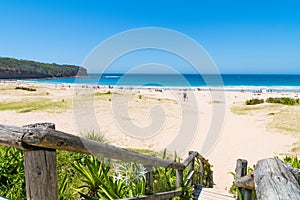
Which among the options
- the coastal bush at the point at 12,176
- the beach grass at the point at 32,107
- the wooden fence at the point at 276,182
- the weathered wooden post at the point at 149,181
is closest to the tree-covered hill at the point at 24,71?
the beach grass at the point at 32,107

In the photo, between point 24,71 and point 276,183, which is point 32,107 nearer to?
point 276,183

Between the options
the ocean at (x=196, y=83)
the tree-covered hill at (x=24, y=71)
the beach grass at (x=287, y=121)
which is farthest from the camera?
the tree-covered hill at (x=24, y=71)

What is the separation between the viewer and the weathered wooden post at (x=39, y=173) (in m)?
1.27

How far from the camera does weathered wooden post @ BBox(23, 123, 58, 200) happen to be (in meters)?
1.27

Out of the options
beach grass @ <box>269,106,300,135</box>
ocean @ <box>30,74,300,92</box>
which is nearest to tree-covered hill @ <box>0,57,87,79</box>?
ocean @ <box>30,74,300,92</box>

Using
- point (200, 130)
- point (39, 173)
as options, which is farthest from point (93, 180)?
point (200, 130)

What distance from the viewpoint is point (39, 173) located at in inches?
50.3

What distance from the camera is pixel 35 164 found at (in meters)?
1.27

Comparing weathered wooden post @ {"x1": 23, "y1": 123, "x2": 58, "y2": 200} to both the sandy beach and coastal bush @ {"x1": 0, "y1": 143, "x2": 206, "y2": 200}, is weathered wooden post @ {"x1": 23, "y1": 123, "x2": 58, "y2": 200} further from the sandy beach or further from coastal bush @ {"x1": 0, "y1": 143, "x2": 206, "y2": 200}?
the sandy beach

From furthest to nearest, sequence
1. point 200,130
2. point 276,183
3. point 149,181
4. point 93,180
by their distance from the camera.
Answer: point 200,130 → point 93,180 → point 149,181 → point 276,183

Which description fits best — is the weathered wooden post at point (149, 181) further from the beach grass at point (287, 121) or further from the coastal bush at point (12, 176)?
the beach grass at point (287, 121)

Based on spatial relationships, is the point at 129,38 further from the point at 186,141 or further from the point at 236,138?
the point at 236,138

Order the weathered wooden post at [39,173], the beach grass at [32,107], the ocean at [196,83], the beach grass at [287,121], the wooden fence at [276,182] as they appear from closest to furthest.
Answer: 1. the wooden fence at [276,182]
2. the weathered wooden post at [39,173]
3. the beach grass at [287,121]
4. the beach grass at [32,107]
5. the ocean at [196,83]

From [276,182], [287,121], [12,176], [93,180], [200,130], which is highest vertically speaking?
[276,182]
